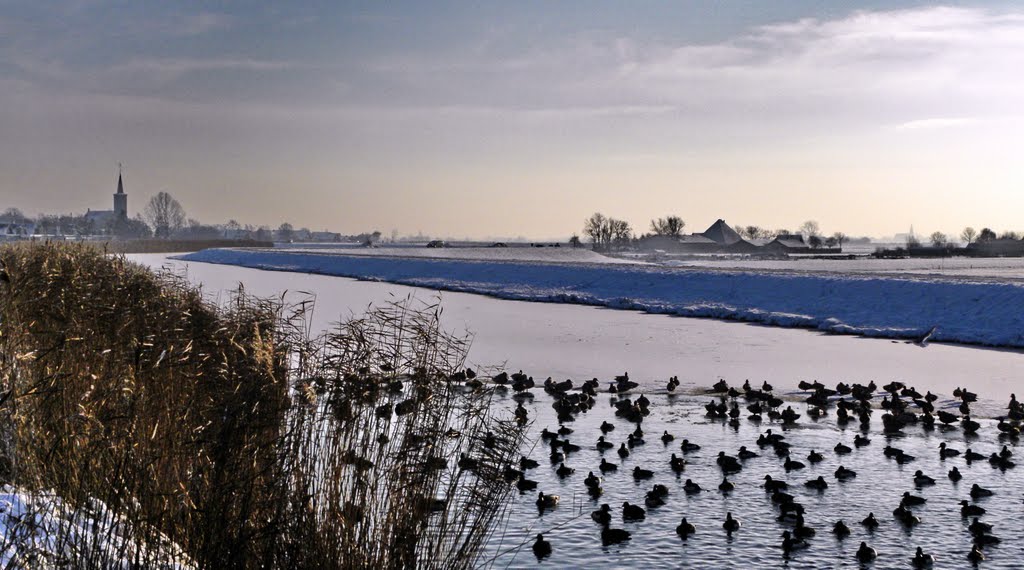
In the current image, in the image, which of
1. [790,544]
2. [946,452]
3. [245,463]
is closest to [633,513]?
[790,544]

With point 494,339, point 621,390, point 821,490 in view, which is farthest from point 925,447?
point 494,339

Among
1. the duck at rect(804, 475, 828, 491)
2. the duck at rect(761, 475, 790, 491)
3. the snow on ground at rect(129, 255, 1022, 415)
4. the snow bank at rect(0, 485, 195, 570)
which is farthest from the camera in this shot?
the snow on ground at rect(129, 255, 1022, 415)

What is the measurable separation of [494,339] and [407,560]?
20.2 meters

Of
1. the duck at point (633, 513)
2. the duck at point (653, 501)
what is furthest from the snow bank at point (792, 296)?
the duck at point (633, 513)

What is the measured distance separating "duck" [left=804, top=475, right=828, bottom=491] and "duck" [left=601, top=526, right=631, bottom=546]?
322 centimetres

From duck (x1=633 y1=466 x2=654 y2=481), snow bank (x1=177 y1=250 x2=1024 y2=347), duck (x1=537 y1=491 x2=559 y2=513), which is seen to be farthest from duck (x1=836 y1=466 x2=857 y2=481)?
snow bank (x1=177 y1=250 x2=1024 y2=347)

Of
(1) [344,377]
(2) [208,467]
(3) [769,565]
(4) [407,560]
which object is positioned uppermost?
(1) [344,377]

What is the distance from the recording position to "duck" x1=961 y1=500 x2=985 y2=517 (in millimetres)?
10180

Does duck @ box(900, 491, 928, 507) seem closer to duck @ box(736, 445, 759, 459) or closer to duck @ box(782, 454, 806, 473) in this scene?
duck @ box(782, 454, 806, 473)

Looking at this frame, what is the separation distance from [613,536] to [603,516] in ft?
1.27

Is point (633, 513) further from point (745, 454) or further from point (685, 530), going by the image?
point (745, 454)

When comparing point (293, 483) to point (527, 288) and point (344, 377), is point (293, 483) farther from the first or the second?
point (527, 288)

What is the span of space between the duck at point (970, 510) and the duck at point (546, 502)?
486 centimetres

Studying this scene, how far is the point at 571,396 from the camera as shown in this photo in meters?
16.8
